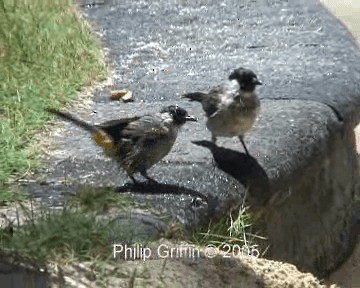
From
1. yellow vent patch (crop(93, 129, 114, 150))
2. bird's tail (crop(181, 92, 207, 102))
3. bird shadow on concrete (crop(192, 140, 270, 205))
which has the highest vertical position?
yellow vent patch (crop(93, 129, 114, 150))

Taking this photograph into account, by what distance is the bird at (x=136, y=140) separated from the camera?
5.45 meters

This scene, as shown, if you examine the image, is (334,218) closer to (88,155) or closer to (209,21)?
(88,155)

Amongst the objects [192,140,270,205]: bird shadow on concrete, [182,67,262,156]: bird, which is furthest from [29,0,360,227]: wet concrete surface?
[182,67,262,156]: bird

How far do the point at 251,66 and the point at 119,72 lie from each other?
0.94m

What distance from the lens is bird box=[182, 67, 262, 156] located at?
20.5 ft

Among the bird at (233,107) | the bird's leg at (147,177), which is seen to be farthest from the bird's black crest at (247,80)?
the bird's leg at (147,177)

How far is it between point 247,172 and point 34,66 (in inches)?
87.5

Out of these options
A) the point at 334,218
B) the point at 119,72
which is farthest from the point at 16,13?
the point at 334,218

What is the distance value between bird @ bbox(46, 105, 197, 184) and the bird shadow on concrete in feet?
1.48

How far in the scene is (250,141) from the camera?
249 inches

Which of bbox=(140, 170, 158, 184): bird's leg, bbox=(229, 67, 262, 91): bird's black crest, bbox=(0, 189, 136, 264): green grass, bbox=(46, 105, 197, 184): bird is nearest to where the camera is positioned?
bbox=(0, 189, 136, 264): green grass

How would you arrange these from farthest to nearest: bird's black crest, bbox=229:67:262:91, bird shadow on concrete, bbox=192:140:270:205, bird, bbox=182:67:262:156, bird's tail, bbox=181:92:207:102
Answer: bird's tail, bbox=181:92:207:102
bird's black crest, bbox=229:67:262:91
bird, bbox=182:67:262:156
bird shadow on concrete, bbox=192:140:270:205

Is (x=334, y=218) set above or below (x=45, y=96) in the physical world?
below

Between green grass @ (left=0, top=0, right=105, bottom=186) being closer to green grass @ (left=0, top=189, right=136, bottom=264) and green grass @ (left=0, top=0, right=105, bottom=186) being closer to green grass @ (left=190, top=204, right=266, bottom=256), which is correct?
green grass @ (left=0, top=189, right=136, bottom=264)
